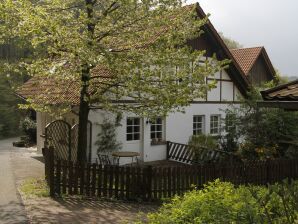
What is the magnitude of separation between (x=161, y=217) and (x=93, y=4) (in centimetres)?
761

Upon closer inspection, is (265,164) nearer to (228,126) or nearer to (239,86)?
(228,126)

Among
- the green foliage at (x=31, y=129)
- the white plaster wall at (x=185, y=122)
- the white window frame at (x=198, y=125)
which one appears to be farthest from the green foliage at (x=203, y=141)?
the green foliage at (x=31, y=129)

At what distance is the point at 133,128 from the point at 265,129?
558 centimetres

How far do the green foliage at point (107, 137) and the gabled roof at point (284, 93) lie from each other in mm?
10555

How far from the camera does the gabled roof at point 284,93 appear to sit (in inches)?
183

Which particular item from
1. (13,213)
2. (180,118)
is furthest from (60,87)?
(180,118)

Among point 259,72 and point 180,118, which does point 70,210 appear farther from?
point 259,72

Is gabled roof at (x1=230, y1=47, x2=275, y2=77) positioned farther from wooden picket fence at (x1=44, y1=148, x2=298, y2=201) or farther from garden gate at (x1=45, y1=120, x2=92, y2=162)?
wooden picket fence at (x1=44, y1=148, x2=298, y2=201)

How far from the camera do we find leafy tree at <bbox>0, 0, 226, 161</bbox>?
9.59 meters

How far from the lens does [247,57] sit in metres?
27.0

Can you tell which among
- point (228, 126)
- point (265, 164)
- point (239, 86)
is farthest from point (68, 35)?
point (239, 86)

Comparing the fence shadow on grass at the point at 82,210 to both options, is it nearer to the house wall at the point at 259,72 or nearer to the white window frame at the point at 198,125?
the white window frame at the point at 198,125

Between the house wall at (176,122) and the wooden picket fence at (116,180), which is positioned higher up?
the house wall at (176,122)

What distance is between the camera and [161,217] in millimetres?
4910
